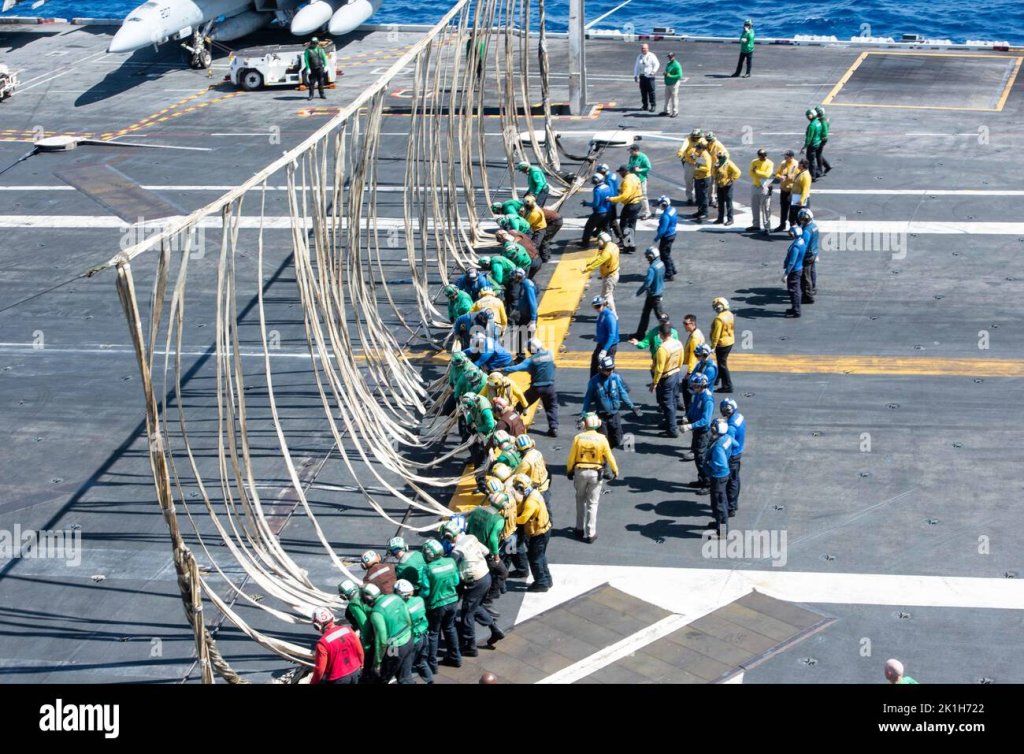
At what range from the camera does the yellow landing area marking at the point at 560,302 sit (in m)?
24.8

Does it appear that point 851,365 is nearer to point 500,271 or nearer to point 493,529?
point 500,271

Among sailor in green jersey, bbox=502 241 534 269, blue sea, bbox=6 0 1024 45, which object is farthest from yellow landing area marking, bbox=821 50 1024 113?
blue sea, bbox=6 0 1024 45

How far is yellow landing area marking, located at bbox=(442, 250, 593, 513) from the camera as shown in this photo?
24.8 metres

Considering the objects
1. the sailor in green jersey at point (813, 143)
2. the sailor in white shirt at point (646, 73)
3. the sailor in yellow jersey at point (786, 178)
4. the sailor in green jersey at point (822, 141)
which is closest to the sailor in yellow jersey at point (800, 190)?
the sailor in yellow jersey at point (786, 178)

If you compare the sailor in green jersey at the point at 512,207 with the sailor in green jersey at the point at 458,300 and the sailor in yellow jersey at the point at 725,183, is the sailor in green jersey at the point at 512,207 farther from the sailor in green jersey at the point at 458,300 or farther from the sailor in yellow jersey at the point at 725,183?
the sailor in yellow jersey at the point at 725,183

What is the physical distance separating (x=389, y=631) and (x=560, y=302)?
13.0 meters

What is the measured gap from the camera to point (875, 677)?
15.8 metres

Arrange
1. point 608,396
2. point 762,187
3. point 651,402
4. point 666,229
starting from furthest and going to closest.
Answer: point 762,187 < point 666,229 < point 651,402 < point 608,396

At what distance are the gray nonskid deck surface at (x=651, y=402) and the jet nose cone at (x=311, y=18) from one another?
6.16 m

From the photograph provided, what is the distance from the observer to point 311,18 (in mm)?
45219

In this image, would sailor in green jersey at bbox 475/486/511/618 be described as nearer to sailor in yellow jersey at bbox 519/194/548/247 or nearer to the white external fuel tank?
sailor in yellow jersey at bbox 519/194/548/247

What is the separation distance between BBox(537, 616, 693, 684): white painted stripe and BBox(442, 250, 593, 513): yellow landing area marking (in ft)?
19.3

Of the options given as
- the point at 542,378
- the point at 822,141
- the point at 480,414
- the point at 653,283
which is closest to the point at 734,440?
the point at 480,414
